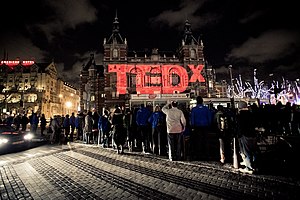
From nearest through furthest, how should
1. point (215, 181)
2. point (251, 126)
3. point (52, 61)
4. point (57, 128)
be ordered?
point (215, 181)
point (251, 126)
point (57, 128)
point (52, 61)

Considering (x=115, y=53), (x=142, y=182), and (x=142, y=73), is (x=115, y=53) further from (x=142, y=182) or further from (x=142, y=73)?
(x=142, y=182)

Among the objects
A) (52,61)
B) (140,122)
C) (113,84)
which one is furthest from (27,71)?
(140,122)

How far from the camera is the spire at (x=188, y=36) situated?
4716cm

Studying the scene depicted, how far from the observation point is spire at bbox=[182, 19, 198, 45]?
47.2 metres

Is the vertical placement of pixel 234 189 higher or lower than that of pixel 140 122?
lower

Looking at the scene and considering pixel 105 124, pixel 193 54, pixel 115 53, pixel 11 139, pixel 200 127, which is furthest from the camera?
pixel 193 54

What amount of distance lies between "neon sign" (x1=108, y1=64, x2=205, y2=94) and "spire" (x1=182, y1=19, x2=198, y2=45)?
32.5 ft

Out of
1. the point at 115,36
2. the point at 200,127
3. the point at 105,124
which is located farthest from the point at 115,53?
the point at 200,127

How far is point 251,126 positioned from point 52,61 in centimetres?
7167

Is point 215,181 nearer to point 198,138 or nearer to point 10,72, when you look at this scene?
point 198,138

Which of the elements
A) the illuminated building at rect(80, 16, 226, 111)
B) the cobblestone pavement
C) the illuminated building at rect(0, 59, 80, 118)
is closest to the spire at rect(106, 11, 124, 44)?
the illuminated building at rect(80, 16, 226, 111)

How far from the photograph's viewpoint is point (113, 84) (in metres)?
40.6

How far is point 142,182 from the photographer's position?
4668 mm

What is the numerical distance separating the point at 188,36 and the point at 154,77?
1627 cm
